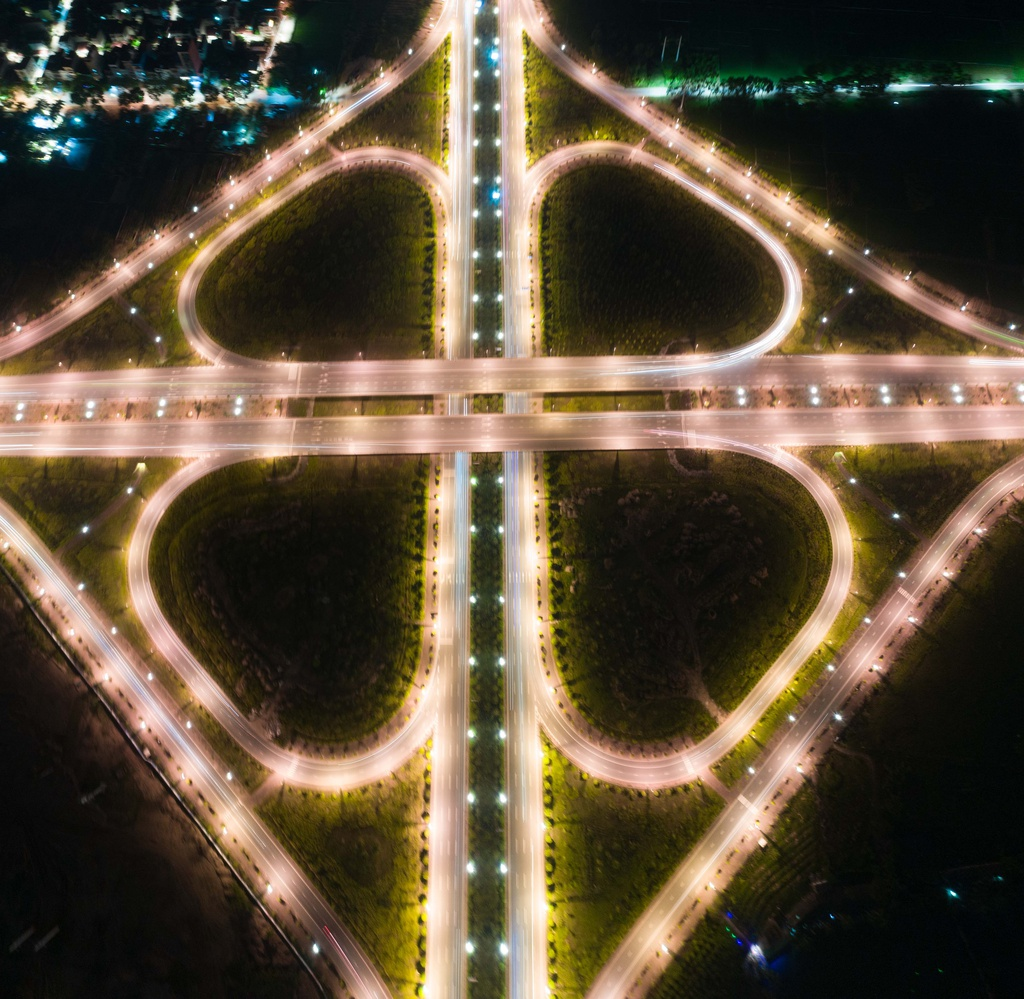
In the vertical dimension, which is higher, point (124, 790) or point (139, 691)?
point (139, 691)

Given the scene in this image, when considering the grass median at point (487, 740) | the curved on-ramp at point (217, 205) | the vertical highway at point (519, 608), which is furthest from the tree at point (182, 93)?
the grass median at point (487, 740)

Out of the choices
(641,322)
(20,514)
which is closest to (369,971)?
(20,514)

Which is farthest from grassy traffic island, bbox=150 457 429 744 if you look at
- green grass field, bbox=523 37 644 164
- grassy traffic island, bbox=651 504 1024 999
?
green grass field, bbox=523 37 644 164

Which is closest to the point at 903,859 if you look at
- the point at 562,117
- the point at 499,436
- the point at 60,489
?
the point at 499,436

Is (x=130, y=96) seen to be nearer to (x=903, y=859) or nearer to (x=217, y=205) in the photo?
(x=217, y=205)

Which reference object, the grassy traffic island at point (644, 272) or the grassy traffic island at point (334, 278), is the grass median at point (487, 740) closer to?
the grassy traffic island at point (334, 278)

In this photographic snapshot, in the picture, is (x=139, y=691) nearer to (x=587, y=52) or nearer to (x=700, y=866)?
(x=700, y=866)
